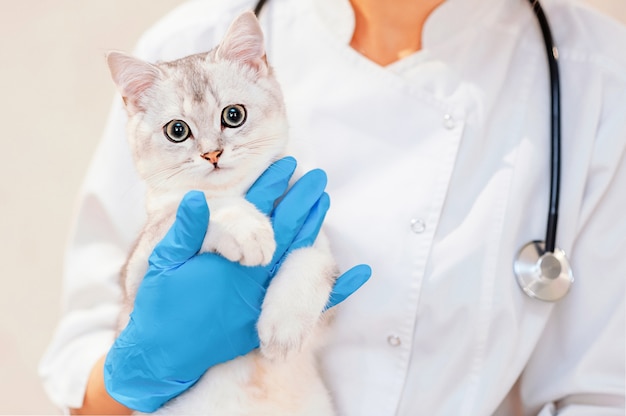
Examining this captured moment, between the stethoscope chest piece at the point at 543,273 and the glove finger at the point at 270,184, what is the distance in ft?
1.42

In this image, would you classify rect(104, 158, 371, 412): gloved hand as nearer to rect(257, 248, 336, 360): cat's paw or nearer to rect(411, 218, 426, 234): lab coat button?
rect(257, 248, 336, 360): cat's paw

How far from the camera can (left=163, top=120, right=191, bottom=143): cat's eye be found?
0.98 m

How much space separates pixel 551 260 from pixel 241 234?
530 millimetres

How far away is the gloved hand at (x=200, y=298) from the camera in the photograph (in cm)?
101

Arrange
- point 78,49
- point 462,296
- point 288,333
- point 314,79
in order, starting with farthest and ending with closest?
point 78,49
point 314,79
point 462,296
point 288,333

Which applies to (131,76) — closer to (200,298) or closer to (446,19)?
(200,298)

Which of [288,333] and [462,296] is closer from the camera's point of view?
[288,333]

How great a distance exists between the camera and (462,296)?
3.76ft

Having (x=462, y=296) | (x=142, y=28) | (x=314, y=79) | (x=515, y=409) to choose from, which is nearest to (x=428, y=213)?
(x=462, y=296)

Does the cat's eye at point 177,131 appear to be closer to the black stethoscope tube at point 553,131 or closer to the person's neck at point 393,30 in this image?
the person's neck at point 393,30

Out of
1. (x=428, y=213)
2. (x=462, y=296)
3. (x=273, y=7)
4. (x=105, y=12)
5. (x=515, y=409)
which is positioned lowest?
(x=515, y=409)

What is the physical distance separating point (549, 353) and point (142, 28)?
129cm

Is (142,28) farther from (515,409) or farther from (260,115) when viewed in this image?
(515,409)

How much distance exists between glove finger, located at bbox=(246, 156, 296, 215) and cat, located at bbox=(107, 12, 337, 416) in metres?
0.01
